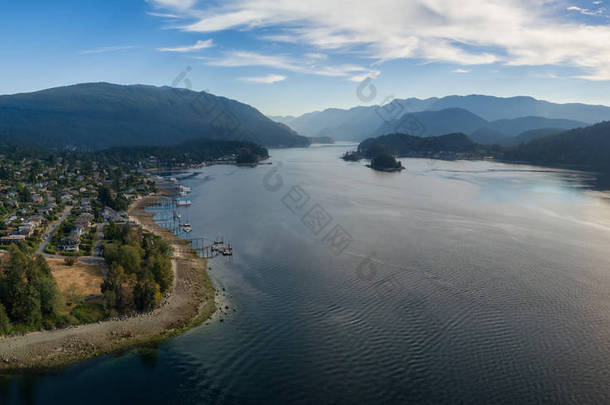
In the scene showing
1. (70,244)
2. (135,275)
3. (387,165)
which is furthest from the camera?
(387,165)

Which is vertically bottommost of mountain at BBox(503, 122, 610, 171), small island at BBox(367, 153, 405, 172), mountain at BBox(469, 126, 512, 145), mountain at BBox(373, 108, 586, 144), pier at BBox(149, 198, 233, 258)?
pier at BBox(149, 198, 233, 258)

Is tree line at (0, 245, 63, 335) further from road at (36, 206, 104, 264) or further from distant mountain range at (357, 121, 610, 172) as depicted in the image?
distant mountain range at (357, 121, 610, 172)

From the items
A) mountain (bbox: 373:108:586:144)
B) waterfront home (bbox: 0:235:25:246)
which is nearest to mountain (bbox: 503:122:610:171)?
mountain (bbox: 373:108:586:144)

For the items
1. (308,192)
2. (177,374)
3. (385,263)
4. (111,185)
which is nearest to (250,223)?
(385,263)

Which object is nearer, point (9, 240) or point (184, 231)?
point (9, 240)

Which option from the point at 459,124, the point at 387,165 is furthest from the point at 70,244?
the point at 459,124

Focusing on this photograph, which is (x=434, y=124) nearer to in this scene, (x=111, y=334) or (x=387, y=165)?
(x=387, y=165)
